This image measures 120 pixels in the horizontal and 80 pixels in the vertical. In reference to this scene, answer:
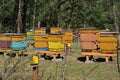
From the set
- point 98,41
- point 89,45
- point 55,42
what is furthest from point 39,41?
point 98,41

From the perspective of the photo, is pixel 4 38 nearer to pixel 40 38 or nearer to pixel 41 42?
pixel 40 38

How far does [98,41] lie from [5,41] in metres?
4.31

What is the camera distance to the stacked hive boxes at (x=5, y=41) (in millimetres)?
13180

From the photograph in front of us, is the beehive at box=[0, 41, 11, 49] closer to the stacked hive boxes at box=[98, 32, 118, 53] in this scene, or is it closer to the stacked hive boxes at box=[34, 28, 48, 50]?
the stacked hive boxes at box=[34, 28, 48, 50]

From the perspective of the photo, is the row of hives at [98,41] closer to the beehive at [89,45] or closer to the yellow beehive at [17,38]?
the beehive at [89,45]

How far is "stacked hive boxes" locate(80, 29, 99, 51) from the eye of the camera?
11297 mm

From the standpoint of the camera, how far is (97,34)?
1124cm

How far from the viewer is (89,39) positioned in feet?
37.3

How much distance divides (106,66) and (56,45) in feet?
7.71

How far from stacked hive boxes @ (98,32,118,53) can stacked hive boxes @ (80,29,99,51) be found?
0.22 metres

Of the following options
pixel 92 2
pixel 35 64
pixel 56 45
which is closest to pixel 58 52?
pixel 56 45

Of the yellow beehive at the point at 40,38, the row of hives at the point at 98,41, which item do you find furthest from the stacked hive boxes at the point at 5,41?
the row of hives at the point at 98,41

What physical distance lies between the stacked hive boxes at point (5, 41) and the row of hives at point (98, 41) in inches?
136

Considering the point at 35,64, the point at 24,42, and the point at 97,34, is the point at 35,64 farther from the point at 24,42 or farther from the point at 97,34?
the point at 24,42
